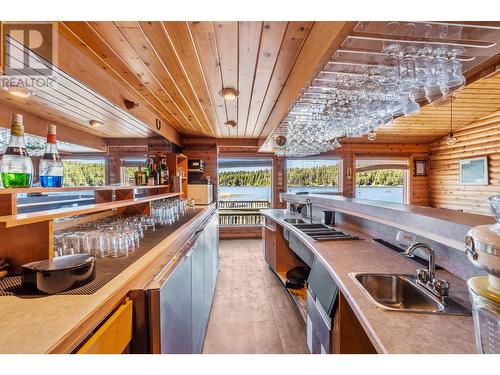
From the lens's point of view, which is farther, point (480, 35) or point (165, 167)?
point (165, 167)

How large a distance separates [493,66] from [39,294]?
402 cm

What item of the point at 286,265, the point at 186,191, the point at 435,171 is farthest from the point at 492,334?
the point at 435,171

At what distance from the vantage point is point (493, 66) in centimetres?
246

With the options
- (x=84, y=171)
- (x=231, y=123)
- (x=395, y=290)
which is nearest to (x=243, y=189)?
(x=231, y=123)

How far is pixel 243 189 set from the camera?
7082 millimetres

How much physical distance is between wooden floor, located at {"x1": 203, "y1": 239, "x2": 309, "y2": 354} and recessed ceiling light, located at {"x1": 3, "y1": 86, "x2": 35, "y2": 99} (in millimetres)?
2296

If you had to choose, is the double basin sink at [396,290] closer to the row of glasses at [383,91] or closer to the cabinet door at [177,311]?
the cabinet door at [177,311]

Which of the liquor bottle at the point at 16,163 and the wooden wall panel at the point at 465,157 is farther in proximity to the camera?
the wooden wall panel at the point at 465,157

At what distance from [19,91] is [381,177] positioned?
7665 millimetres

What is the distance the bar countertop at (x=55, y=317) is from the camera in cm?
69

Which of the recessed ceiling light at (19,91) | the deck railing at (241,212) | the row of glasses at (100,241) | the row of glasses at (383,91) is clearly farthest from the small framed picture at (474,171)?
the recessed ceiling light at (19,91)

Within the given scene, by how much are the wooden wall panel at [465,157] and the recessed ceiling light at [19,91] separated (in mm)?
7100

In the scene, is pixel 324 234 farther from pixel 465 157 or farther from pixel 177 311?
pixel 465 157
